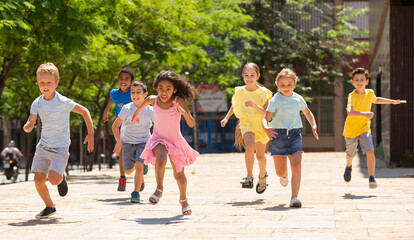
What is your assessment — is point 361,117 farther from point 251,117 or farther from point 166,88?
point 166,88

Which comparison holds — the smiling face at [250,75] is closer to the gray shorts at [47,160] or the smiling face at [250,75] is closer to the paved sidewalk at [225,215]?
the paved sidewalk at [225,215]

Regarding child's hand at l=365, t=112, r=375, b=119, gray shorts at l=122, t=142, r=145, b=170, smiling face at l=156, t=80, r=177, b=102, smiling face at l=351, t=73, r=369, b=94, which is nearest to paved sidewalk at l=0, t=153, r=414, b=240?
gray shorts at l=122, t=142, r=145, b=170

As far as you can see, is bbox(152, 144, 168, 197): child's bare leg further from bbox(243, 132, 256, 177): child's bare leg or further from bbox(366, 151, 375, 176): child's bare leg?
bbox(366, 151, 375, 176): child's bare leg

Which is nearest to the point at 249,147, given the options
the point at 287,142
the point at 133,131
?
the point at 287,142

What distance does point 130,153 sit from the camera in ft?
33.9

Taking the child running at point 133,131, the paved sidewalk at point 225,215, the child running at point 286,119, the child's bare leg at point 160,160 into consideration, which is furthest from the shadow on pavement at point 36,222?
the child running at point 286,119

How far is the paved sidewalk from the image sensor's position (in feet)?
21.8

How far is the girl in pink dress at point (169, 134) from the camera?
27.3 feet

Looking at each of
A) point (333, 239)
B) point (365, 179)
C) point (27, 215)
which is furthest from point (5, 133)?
point (333, 239)

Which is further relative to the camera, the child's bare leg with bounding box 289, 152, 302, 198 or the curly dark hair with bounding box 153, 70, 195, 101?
the child's bare leg with bounding box 289, 152, 302, 198

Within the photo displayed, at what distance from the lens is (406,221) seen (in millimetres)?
7227

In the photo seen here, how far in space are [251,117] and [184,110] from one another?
2832 mm

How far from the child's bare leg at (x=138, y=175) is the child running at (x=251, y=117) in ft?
4.33

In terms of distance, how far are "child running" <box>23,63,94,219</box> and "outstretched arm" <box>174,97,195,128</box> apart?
1013 millimetres
